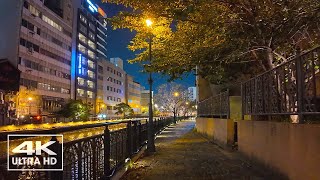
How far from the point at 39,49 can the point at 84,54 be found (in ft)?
93.5

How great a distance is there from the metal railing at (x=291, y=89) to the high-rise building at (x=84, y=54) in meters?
79.4

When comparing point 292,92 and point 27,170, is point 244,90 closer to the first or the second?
point 292,92

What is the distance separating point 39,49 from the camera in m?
71.6

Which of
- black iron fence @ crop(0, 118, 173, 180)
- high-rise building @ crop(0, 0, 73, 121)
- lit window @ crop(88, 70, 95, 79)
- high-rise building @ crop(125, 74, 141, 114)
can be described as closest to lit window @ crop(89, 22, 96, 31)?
lit window @ crop(88, 70, 95, 79)

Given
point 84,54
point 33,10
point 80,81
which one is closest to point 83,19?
point 84,54

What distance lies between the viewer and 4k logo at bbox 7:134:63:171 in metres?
3.99

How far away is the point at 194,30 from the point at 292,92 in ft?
21.4

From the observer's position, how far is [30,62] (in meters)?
68.0

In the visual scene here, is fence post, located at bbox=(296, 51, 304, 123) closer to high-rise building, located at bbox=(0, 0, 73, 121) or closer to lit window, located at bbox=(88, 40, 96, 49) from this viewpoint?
high-rise building, located at bbox=(0, 0, 73, 121)

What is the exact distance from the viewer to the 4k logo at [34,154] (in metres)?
3.99

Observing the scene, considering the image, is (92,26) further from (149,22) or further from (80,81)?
(149,22)

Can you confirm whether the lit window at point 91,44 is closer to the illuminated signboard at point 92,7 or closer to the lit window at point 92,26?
the lit window at point 92,26

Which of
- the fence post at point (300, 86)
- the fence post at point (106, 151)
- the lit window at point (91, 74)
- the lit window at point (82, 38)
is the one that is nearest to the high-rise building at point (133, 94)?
the lit window at point (91, 74)

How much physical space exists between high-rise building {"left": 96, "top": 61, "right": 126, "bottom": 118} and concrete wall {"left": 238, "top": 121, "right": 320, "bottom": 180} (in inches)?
3930
